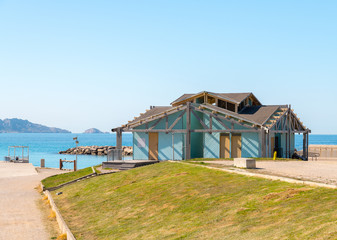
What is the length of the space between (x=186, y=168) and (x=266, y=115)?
55.6 feet

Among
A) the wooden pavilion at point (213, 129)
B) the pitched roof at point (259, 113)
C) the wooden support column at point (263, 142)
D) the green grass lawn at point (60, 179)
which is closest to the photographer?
the green grass lawn at point (60, 179)

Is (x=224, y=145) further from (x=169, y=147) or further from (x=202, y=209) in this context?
(x=202, y=209)

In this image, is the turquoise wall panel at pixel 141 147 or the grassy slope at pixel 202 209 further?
the turquoise wall panel at pixel 141 147

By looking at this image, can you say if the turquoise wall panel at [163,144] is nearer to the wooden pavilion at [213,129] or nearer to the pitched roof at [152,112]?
the wooden pavilion at [213,129]

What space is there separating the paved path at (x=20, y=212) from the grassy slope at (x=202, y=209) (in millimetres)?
1500

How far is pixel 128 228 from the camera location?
1568cm

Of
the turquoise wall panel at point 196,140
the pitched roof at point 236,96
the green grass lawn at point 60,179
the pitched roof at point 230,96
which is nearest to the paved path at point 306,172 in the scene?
the green grass lawn at point 60,179

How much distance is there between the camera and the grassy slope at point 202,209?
11.9m

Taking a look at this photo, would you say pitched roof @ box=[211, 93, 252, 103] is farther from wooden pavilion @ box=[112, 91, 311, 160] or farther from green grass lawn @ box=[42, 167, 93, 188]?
green grass lawn @ box=[42, 167, 93, 188]

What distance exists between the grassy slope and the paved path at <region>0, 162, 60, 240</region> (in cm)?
150

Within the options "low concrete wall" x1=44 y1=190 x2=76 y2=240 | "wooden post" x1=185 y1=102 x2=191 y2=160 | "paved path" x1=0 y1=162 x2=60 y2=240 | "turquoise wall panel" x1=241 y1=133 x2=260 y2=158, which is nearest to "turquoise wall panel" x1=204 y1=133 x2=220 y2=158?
"wooden post" x1=185 y1=102 x2=191 y2=160

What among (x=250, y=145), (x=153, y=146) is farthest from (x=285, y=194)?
(x=153, y=146)

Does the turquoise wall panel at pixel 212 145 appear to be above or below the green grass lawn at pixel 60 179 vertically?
above

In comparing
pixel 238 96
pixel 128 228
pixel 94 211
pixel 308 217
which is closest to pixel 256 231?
pixel 308 217
